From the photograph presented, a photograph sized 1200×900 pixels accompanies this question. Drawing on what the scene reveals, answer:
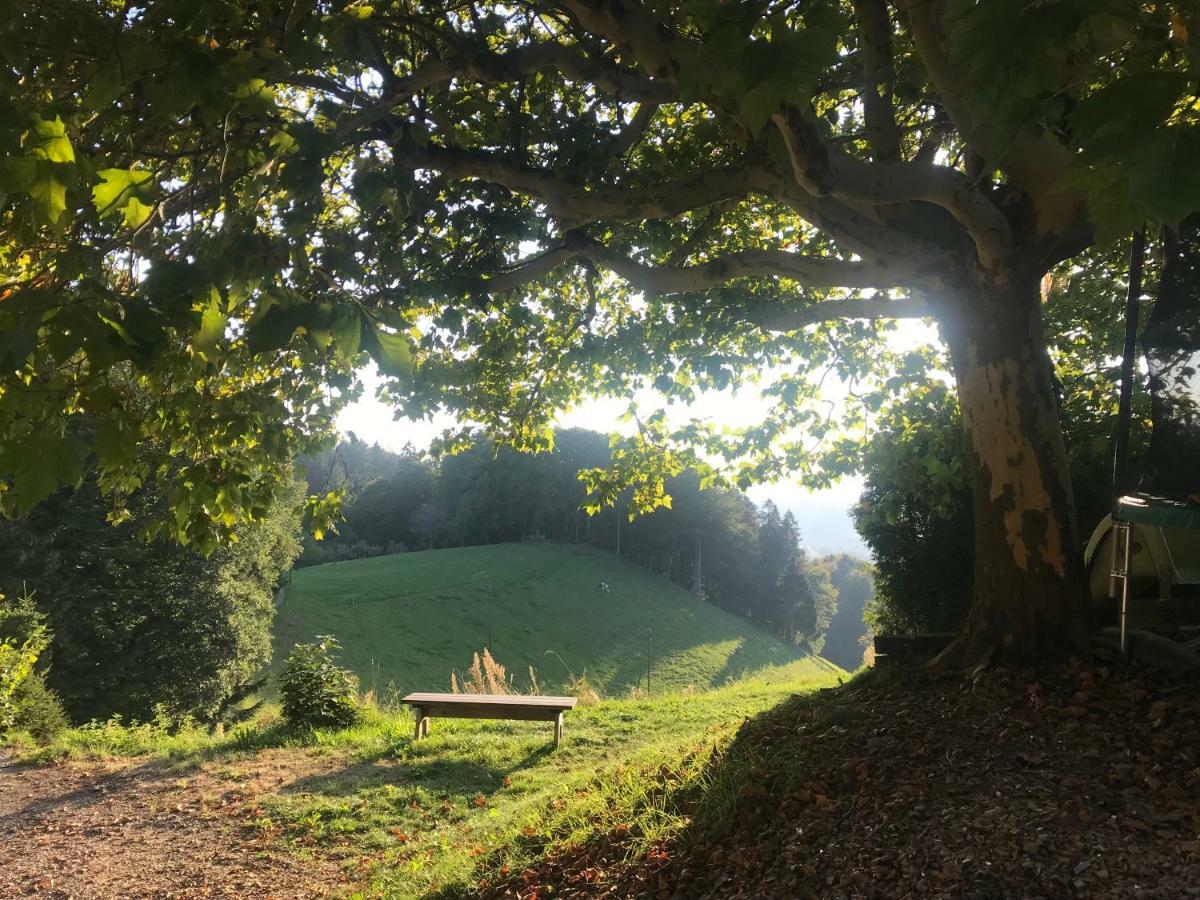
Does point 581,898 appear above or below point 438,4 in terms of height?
below

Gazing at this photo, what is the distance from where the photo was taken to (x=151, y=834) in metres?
6.03

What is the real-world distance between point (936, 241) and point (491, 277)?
337cm

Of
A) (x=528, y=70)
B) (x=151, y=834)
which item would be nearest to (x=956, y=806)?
(x=528, y=70)

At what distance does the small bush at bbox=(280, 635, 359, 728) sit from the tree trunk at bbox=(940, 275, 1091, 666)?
7351 millimetres

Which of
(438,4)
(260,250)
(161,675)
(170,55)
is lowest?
(161,675)

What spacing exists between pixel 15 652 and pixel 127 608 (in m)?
12.2

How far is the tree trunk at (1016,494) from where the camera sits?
4656 millimetres

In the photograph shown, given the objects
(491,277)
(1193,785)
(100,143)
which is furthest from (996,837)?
(100,143)

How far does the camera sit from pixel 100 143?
452 centimetres

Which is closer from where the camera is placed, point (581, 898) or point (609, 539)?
point (581, 898)

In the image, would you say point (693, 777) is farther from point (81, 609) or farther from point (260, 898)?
point (81, 609)

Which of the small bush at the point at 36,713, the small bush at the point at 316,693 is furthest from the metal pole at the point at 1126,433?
the small bush at the point at 36,713

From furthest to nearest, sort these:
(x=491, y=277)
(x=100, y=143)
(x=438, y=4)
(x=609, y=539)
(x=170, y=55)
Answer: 1. (x=609, y=539)
2. (x=491, y=277)
3. (x=438, y=4)
4. (x=100, y=143)
5. (x=170, y=55)

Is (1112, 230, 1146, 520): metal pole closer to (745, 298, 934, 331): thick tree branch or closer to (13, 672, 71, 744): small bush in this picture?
(745, 298, 934, 331): thick tree branch
